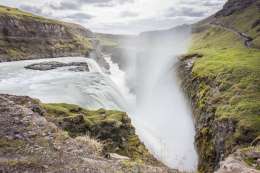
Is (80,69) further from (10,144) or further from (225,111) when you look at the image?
(10,144)

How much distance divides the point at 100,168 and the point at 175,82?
65.4m

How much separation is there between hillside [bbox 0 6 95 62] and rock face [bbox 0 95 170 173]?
8820 centimetres

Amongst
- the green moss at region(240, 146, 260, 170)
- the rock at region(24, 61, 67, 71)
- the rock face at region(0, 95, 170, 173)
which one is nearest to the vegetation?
the rock face at region(0, 95, 170, 173)

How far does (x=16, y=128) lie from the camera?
15.6m

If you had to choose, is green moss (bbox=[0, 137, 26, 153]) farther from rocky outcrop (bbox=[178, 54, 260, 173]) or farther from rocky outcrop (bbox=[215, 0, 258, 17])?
rocky outcrop (bbox=[215, 0, 258, 17])

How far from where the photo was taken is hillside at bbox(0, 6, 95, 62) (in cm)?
10625

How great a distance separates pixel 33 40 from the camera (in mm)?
118688

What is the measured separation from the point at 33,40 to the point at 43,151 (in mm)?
112922

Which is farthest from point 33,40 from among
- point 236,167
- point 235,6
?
point 235,6

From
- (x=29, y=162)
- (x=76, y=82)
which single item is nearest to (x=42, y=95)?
(x=76, y=82)

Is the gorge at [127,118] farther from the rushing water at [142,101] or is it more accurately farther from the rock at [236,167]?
the rushing water at [142,101]

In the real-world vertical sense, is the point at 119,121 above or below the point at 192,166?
above

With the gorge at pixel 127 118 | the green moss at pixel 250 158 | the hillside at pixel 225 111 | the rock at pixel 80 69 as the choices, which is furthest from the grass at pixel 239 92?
the rock at pixel 80 69

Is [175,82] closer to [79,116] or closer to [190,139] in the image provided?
[190,139]
